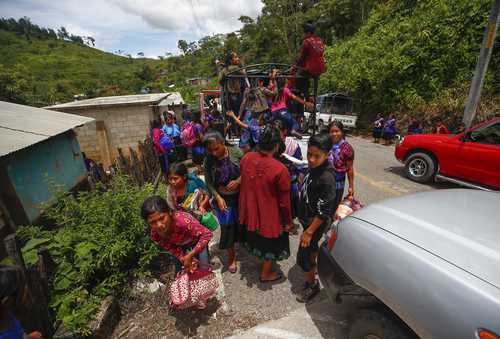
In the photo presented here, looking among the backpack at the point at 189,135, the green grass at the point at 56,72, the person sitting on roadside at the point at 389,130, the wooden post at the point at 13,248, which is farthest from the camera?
the green grass at the point at 56,72

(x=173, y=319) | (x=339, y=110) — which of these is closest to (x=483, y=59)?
(x=339, y=110)

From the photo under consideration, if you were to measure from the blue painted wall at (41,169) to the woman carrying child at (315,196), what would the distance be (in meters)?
2.99

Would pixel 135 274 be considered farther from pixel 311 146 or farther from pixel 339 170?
pixel 339 170

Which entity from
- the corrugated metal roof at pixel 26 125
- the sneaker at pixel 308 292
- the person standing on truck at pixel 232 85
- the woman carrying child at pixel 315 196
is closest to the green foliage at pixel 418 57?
the person standing on truck at pixel 232 85

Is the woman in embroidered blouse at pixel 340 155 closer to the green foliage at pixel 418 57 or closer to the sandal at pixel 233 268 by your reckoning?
the sandal at pixel 233 268

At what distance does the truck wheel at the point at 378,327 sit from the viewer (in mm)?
1443

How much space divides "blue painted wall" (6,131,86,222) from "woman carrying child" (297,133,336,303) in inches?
118

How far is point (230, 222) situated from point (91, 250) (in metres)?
1.52

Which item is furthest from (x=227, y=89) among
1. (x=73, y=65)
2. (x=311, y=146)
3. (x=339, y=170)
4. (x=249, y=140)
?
(x=73, y=65)

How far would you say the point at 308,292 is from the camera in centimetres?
261

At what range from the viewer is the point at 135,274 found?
2.73 metres

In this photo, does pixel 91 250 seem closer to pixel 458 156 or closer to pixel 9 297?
pixel 9 297

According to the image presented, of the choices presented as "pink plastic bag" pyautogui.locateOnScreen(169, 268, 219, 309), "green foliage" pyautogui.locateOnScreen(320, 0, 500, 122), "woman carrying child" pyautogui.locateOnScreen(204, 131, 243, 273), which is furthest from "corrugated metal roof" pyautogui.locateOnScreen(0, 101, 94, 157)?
"green foliage" pyautogui.locateOnScreen(320, 0, 500, 122)

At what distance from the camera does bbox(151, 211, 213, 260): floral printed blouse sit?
7.11ft
